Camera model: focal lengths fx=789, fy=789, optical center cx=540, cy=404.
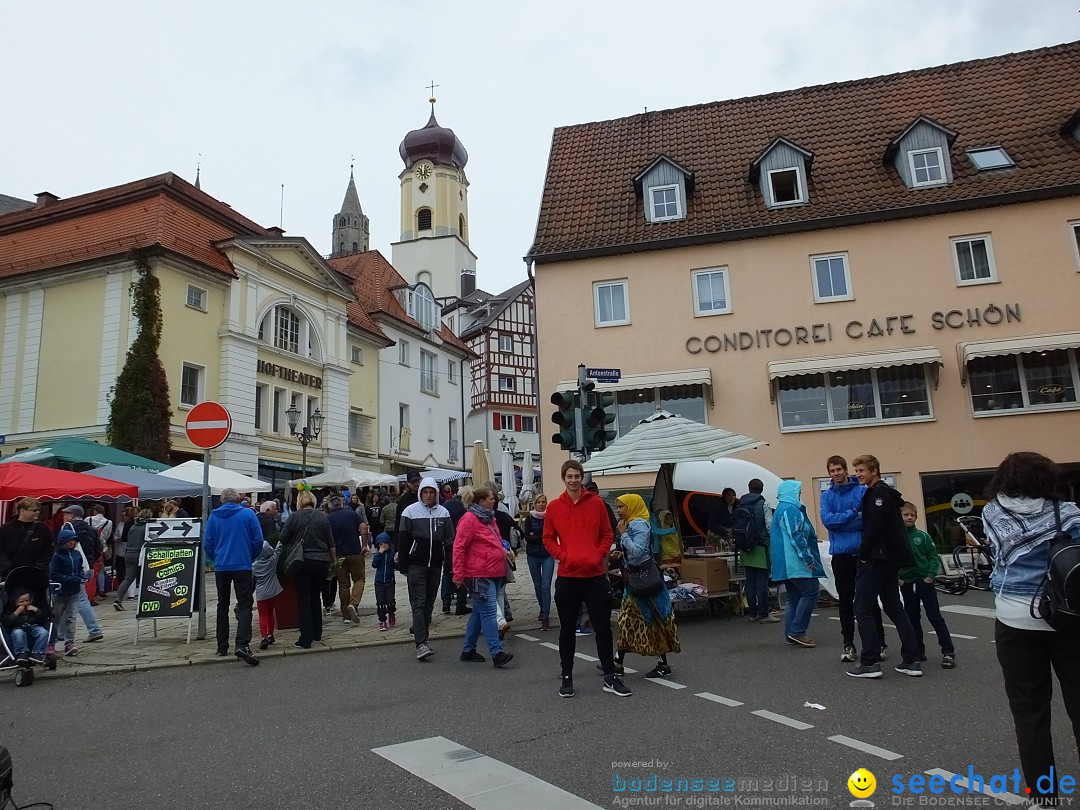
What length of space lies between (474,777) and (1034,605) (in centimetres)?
309

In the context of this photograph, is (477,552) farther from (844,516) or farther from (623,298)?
(623,298)

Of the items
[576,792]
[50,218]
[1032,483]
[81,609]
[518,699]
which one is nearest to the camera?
[1032,483]

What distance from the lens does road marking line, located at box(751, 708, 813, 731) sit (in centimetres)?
539

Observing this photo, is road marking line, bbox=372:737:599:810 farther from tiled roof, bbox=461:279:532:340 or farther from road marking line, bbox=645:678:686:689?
tiled roof, bbox=461:279:532:340

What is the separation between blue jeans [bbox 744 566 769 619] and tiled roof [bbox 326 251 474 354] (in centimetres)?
3145

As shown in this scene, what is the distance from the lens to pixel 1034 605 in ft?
12.4

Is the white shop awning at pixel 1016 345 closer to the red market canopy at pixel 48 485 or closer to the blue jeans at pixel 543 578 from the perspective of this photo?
the blue jeans at pixel 543 578

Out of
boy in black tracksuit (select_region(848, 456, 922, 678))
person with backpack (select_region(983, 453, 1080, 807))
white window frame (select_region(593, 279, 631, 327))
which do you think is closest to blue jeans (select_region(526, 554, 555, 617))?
boy in black tracksuit (select_region(848, 456, 922, 678))

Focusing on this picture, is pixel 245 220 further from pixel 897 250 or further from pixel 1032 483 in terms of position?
pixel 1032 483

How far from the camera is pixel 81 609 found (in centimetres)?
991

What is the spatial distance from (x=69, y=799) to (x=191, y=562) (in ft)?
19.3

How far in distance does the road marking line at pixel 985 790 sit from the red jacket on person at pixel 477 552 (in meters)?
4.66

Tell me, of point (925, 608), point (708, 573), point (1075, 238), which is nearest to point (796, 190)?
point (1075, 238)

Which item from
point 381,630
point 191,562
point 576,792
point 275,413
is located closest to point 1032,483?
point 576,792
